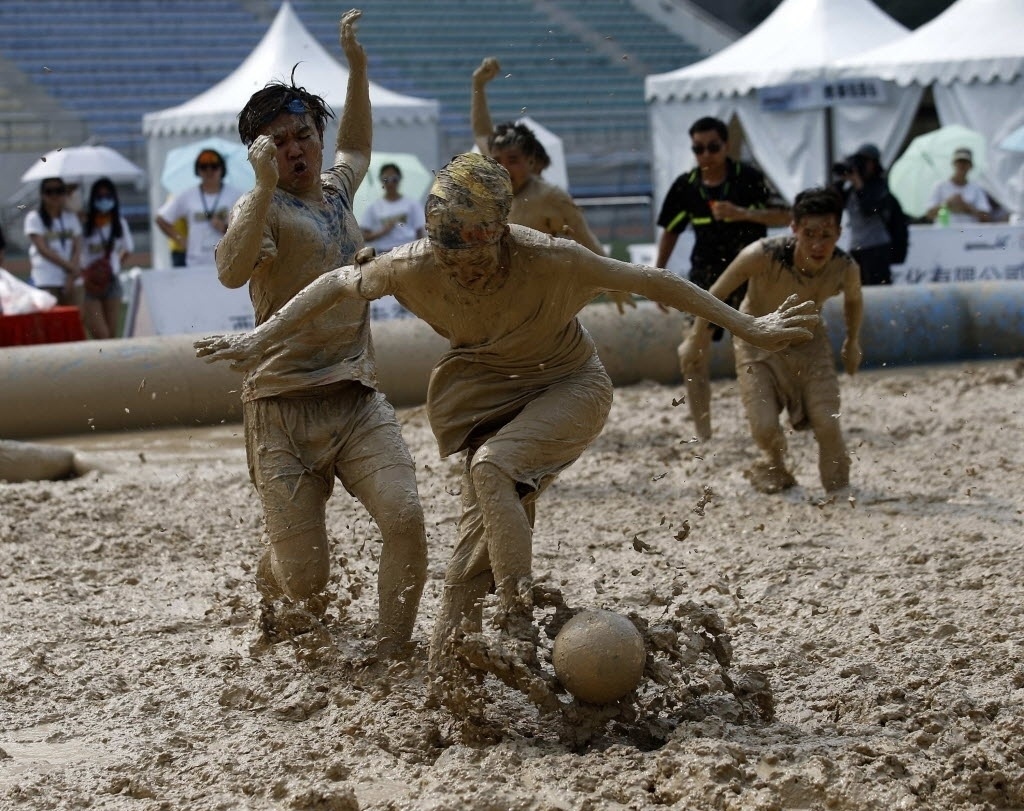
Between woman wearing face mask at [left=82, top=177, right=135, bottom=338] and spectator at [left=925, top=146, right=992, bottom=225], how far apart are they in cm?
831

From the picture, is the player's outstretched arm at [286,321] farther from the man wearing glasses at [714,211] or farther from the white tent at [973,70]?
the white tent at [973,70]

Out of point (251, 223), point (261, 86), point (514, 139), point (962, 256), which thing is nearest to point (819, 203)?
point (514, 139)

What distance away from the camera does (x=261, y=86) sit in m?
18.8

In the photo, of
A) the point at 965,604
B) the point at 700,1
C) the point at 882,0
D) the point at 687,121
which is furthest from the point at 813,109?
the point at 700,1

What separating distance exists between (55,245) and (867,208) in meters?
7.25

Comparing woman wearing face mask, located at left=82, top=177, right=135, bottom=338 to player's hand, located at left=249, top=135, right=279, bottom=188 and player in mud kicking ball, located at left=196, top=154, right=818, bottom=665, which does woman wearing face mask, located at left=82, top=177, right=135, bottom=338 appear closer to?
player's hand, located at left=249, top=135, right=279, bottom=188

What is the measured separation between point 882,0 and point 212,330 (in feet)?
86.6

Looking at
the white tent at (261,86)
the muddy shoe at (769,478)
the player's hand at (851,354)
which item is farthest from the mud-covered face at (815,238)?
the white tent at (261,86)

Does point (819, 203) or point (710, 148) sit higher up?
point (710, 148)

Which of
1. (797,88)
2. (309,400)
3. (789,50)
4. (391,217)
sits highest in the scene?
(789,50)

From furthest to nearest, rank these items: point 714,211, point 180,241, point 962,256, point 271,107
A: point 962,256 < point 180,241 < point 714,211 < point 271,107

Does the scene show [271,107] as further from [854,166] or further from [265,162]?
[854,166]

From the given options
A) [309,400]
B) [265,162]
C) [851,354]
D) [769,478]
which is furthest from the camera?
[769,478]

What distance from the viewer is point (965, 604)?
18.0ft
